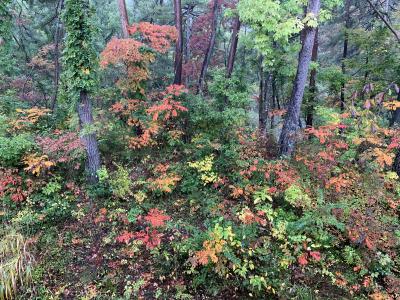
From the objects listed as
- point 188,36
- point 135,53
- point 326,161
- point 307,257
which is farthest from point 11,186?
point 188,36

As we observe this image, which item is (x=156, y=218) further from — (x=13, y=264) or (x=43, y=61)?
(x=43, y=61)

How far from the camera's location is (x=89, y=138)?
7789mm

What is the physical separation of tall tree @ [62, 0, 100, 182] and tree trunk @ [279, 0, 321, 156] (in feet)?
17.2

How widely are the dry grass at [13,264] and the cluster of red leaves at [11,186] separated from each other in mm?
1283

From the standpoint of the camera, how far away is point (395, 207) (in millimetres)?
7004

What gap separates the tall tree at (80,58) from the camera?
678 centimetres

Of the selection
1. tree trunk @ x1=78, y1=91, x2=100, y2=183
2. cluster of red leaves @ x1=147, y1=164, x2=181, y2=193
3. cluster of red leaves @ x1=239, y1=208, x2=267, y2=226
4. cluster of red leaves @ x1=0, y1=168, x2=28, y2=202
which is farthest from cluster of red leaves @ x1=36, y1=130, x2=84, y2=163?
cluster of red leaves @ x1=239, y1=208, x2=267, y2=226

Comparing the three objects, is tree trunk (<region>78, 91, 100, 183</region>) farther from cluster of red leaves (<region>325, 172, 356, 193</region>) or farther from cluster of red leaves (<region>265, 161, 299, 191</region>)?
cluster of red leaves (<region>325, 172, 356, 193</region>)

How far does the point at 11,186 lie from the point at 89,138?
222 centimetres

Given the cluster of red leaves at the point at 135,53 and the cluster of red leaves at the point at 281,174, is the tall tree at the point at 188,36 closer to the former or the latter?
the cluster of red leaves at the point at 135,53

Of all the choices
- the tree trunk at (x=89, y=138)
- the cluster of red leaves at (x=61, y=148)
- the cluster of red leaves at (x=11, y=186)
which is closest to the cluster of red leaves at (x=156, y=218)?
the tree trunk at (x=89, y=138)

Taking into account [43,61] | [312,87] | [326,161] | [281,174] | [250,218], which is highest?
[43,61]

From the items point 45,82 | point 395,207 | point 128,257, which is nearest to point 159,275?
point 128,257

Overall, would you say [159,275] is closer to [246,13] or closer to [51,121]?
[246,13]
